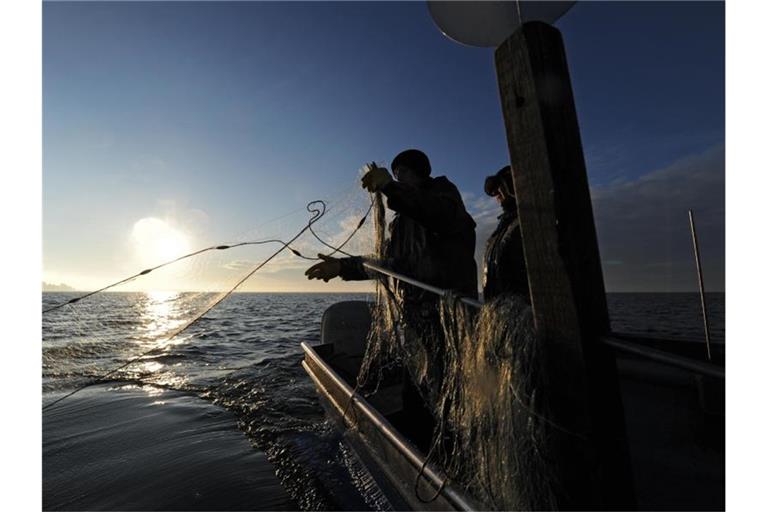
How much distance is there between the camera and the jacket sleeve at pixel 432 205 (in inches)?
114

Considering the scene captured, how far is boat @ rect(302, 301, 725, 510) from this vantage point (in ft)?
8.67

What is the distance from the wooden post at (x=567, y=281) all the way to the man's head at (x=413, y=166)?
6.13 ft

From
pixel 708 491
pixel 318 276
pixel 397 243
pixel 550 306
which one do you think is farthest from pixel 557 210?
pixel 708 491

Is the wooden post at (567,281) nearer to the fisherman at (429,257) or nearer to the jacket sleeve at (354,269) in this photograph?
the fisherman at (429,257)

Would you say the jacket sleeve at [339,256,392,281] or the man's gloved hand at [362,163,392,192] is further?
the jacket sleeve at [339,256,392,281]

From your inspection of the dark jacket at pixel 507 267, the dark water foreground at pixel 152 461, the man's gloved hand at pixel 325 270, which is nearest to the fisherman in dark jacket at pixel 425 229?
the dark jacket at pixel 507 267

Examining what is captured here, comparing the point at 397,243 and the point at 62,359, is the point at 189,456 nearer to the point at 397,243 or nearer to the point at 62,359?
the point at 397,243

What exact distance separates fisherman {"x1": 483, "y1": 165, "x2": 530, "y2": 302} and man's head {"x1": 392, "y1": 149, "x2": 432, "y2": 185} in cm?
86

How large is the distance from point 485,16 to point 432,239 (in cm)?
189

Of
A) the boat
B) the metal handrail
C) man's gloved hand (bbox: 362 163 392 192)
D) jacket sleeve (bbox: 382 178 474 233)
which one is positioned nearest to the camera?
the metal handrail

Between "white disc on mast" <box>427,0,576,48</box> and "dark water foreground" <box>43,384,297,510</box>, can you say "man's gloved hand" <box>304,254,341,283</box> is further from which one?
"dark water foreground" <box>43,384,297,510</box>

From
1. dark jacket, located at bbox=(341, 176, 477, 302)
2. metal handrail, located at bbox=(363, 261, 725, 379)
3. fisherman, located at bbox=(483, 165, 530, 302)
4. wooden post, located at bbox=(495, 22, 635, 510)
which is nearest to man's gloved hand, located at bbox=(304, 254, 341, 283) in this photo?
dark jacket, located at bbox=(341, 176, 477, 302)

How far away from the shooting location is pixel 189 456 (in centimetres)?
539

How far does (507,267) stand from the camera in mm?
2764
